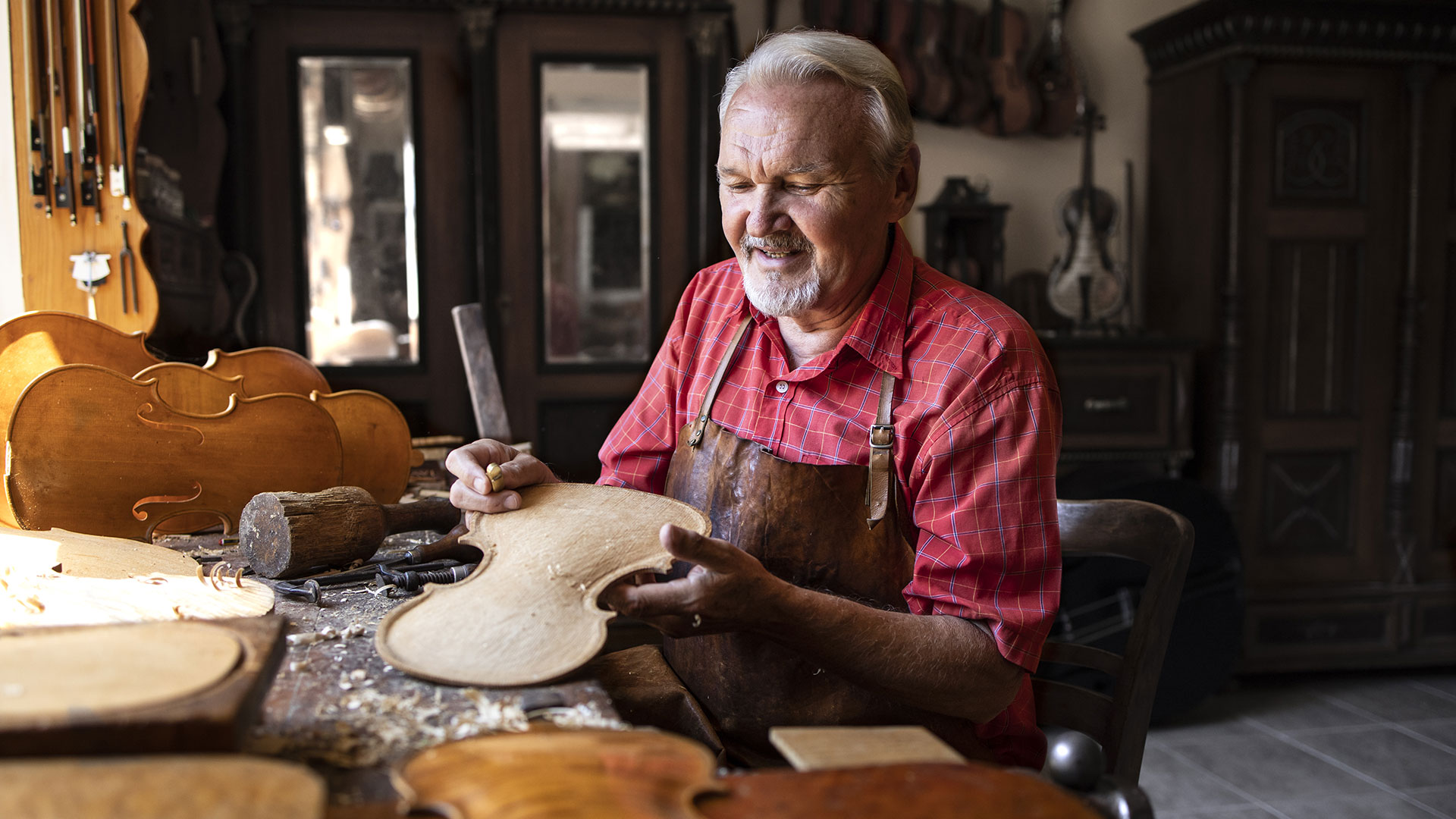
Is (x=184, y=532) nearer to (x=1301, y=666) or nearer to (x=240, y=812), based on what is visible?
(x=240, y=812)

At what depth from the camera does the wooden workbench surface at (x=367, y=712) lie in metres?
0.95

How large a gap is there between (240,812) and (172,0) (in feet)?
11.8

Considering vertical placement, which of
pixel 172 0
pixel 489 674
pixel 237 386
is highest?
pixel 172 0

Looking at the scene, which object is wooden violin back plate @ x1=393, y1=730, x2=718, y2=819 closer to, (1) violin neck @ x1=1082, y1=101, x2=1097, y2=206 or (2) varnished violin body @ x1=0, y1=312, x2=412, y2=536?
(2) varnished violin body @ x1=0, y1=312, x2=412, y2=536

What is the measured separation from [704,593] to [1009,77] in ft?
12.6

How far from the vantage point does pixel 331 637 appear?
1.33m

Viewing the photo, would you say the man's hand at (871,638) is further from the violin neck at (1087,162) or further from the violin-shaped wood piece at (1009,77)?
the violin-shaped wood piece at (1009,77)

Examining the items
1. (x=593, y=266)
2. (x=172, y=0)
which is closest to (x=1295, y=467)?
(x=593, y=266)

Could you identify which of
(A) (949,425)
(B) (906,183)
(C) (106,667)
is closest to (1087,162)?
(B) (906,183)

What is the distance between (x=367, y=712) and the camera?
1.08m

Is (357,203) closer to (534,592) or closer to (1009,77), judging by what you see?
(1009,77)

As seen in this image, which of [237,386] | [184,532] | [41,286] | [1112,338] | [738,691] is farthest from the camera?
[1112,338]

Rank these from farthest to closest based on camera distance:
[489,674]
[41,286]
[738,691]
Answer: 1. [41,286]
2. [738,691]
3. [489,674]

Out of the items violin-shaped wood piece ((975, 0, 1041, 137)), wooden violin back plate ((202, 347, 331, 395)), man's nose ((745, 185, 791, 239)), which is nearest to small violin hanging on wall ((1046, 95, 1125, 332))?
violin-shaped wood piece ((975, 0, 1041, 137))
